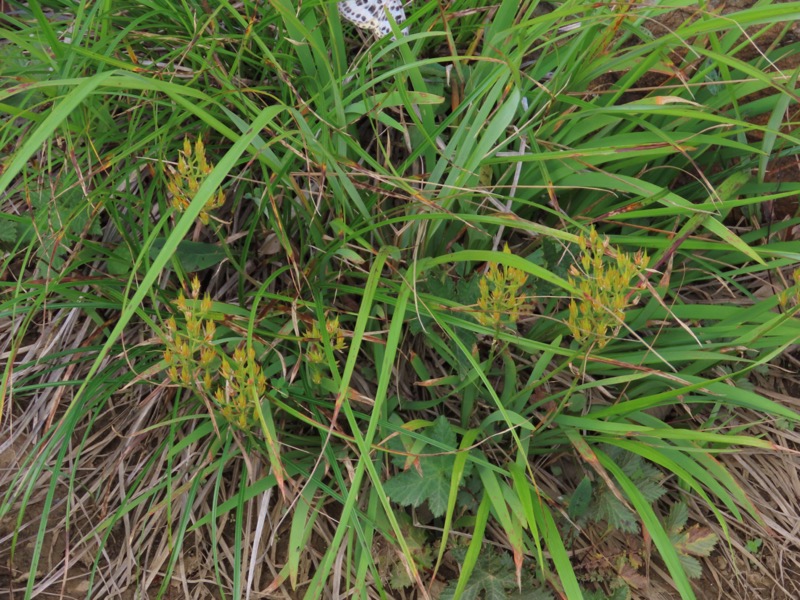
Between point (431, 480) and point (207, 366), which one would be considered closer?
point (207, 366)

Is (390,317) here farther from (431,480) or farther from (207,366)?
(207,366)

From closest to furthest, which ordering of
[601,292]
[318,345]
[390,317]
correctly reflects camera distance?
[601,292], [318,345], [390,317]

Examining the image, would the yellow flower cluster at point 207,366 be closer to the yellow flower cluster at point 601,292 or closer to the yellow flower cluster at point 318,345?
the yellow flower cluster at point 318,345

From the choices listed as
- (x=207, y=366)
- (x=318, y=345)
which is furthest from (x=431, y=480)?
(x=207, y=366)

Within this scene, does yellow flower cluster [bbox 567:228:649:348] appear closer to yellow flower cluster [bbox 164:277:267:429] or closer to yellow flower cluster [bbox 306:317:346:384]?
yellow flower cluster [bbox 306:317:346:384]

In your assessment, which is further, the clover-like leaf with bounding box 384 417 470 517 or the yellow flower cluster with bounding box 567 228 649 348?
the clover-like leaf with bounding box 384 417 470 517

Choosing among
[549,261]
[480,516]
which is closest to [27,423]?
[480,516]

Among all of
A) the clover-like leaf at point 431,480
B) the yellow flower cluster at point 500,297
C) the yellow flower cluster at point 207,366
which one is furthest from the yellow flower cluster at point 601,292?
the yellow flower cluster at point 207,366

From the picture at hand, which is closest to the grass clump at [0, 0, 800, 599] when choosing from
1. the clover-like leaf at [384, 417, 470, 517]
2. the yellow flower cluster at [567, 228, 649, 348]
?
the clover-like leaf at [384, 417, 470, 517]
